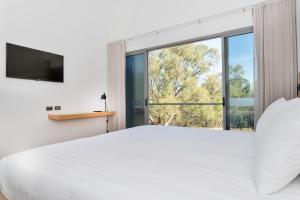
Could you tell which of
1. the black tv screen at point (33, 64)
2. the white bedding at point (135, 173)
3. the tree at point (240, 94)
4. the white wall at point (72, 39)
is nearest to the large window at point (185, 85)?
the tree at point (240, 94)

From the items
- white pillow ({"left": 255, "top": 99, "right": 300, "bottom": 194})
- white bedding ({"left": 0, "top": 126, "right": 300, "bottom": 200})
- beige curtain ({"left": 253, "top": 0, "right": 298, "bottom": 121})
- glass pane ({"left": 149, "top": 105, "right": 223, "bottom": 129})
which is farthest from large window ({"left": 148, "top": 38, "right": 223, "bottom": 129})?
white pillow ({"left": 255, "top": 99, "right": 300, "bottom": 194})

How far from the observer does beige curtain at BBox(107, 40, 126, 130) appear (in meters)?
4.05

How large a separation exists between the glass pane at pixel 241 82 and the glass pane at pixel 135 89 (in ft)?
5.76

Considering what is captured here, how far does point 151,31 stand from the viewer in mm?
3775

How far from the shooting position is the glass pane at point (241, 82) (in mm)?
2922

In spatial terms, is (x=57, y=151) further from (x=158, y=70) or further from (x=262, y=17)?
(x=158, y=70)

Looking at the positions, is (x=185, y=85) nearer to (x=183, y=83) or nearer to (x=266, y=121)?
(x=183, y=83)

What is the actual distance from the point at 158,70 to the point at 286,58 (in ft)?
8.05

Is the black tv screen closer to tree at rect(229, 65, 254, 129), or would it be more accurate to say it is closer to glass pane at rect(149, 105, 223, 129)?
glass pane at rect(149, 105, 223, 129)

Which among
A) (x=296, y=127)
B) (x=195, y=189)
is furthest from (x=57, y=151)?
(x=296, y=127)

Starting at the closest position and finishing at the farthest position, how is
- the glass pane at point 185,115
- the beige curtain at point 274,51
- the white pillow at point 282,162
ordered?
the white pillow at point 282,162
the beige curtain at point 274,51
the glass pane at point 185,115

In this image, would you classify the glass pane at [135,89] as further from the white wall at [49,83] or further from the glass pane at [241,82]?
the glass pane at [241,82]

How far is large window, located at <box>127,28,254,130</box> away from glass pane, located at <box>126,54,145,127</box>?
21mm

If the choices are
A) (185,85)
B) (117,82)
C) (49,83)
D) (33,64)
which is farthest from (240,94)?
(33,64)
